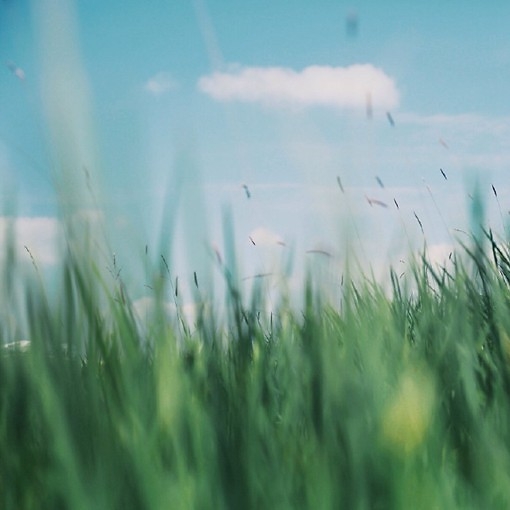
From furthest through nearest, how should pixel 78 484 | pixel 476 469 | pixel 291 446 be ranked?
pixel 476 469 → pixel 291 446 → pixel 78 484

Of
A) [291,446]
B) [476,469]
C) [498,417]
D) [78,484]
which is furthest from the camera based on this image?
[498,417]

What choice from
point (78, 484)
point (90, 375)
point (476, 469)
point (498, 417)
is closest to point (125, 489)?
point (78, 484)

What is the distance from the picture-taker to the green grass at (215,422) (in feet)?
3.46

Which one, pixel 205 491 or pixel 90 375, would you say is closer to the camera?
pixel 205 491

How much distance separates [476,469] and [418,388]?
0.18m

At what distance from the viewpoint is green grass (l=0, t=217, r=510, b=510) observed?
1056 millimetres

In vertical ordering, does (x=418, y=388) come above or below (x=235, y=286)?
below

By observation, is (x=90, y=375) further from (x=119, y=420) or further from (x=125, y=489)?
(x=125, y=489)

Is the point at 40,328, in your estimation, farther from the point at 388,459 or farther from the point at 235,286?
the point at 388,459

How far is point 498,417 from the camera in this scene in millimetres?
1390

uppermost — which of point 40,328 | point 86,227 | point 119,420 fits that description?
point 86,227

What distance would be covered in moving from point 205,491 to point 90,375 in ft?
0.78

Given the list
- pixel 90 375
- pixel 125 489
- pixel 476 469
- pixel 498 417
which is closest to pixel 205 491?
pixel 125 489

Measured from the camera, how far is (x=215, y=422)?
46.3 inches
